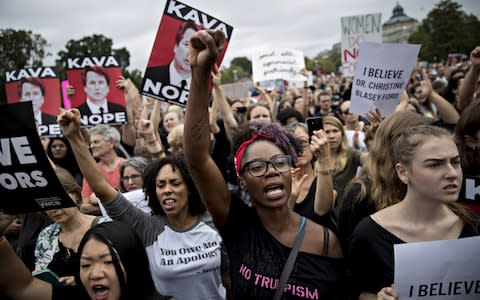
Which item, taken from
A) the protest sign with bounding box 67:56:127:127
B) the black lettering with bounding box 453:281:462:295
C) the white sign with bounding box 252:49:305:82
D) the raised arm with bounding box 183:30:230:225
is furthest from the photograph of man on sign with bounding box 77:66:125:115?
the black lettering with bounding box 453:281:462:295

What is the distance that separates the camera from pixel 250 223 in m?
2.19

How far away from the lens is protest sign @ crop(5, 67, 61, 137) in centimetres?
650

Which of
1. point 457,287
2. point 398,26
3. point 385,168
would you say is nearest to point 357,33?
point 385,168

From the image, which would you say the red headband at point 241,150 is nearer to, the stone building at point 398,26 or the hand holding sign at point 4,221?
the hand holding sign at point 4,221

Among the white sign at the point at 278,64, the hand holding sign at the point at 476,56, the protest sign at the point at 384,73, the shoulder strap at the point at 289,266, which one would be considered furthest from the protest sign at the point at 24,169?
the white sign at the point at 278,64

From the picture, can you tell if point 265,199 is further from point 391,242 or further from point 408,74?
point 408,74

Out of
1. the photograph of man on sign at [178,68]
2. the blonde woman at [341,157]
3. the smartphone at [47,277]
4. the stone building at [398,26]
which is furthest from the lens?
the stone building at [398,26]

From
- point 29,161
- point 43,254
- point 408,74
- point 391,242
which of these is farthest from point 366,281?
point 408,74

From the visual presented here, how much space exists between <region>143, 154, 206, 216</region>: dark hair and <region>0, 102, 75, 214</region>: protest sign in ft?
3.38

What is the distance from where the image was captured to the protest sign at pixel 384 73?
469cm

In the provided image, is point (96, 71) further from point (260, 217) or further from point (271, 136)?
point (260, 217)

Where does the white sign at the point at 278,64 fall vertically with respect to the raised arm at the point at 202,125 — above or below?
above

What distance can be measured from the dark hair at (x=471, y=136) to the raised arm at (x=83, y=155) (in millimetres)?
2507

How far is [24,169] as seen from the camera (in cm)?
211
